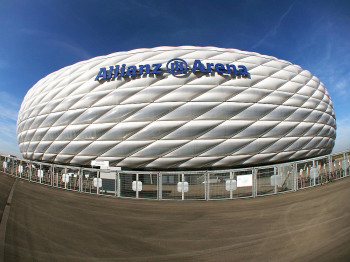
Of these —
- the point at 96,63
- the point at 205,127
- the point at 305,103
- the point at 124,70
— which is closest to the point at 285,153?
the point at 305,103

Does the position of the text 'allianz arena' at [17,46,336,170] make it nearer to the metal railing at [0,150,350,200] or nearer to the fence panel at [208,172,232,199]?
the metal railing at [0,150,350,200]

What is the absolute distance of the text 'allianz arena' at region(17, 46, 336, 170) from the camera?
9.04 m

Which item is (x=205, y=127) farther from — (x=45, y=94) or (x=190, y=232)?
(x=45, y=94)

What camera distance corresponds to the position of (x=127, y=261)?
6.41 ft

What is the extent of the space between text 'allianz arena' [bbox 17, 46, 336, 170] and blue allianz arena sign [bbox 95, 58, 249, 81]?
64mm

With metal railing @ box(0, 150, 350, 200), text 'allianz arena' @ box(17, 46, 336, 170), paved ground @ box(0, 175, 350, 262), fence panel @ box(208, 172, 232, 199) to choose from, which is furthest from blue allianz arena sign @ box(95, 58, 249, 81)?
paved ground @ box(0, 175, 350, 262)

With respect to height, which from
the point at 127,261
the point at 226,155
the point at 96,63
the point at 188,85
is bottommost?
the point at 127,261

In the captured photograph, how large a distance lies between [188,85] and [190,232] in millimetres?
8130

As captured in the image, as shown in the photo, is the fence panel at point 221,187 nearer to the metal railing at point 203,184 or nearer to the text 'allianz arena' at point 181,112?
the metal railing at point 203,184

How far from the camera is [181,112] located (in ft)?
29.5

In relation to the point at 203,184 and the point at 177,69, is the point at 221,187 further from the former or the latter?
the point at 177,69

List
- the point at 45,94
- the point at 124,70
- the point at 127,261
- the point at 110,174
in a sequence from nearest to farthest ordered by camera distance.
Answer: the point at 127,261 < the point at 110,174 < the point at 124,70 < the point at 45,94

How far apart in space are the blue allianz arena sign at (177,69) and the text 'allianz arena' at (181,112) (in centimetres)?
6

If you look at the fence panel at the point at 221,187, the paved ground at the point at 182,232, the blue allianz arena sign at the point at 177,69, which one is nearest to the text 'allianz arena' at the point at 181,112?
the blue allianz arena sign at the point at 177,69
